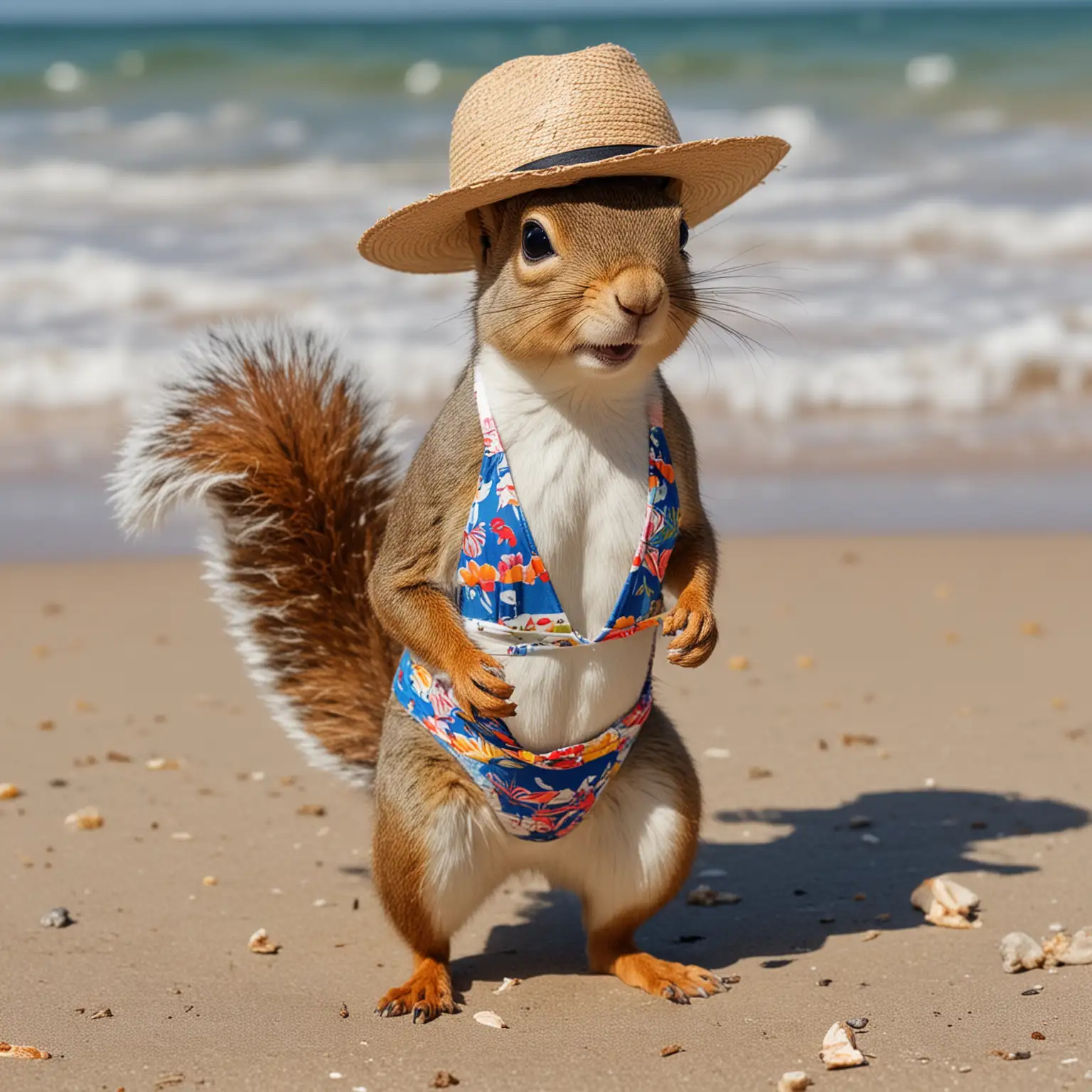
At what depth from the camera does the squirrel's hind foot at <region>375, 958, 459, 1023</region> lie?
8.64ft

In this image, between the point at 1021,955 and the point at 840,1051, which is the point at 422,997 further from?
the point at 1021,955

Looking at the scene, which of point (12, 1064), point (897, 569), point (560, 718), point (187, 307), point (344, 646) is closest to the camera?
point (12, 1064)

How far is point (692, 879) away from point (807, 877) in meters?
0.23

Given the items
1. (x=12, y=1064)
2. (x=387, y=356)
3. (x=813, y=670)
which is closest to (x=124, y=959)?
(x=12, y=1064)

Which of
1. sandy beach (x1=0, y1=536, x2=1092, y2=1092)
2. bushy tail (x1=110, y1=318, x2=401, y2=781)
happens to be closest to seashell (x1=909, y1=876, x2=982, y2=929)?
sandy beach (x1=0, y1=536, x2=1092, y2=1092)

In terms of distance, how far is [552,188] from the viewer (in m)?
2.34

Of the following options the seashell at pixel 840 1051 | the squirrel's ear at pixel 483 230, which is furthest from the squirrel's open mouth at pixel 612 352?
the seashell at pixel 840 1051

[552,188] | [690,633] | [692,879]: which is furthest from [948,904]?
[552,188]

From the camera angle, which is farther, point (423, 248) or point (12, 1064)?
point (423, 248)

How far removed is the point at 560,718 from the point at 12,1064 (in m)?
0.95

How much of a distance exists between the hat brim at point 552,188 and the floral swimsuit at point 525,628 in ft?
0.91

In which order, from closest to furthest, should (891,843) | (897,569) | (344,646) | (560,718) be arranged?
(560,718)
(344,646)
(891,843)
(897,569)

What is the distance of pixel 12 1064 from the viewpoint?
7.81ft

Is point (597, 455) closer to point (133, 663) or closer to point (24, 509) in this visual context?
point (133, 663)
